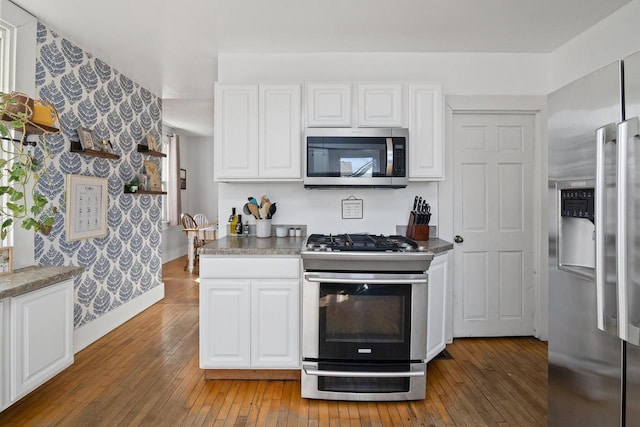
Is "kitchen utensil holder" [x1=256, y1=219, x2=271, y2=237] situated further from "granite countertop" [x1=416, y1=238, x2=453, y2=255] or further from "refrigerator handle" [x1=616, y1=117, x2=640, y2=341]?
"refrigerator handle" [x1=616, y1=117, x2=640, y2=341]

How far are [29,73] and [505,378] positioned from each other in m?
3.97

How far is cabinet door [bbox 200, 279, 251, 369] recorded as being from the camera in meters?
2.43

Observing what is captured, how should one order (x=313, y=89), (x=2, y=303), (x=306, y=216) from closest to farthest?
(x=2, y=303) < (x=313, y=89) < (x=306, y=216)

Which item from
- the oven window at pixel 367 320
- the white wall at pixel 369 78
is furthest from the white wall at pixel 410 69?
the oven window at pixel 367 320

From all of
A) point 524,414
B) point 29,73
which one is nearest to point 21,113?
point 29,73

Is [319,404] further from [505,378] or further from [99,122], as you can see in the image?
[99,122]

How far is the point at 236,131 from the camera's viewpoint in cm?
279

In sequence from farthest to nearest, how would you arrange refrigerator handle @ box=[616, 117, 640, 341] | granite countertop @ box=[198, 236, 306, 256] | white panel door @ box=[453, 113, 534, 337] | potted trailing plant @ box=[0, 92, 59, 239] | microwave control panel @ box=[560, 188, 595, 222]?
white panel door @ box=[453, 113, 534, 337] → granite countertop @ box=[198, 236, 306, 256] → potted trailing plant @ box=[0, 92, 59, 239] → microwave control panel @ box=[560, 188, 595, 222] → refrigerator handle @ box=[616, 117, 640, 341]

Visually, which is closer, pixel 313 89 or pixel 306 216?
pixel 313 89

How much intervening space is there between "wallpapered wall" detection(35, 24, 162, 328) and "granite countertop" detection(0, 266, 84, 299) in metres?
0.39

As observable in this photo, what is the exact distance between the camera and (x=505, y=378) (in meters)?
2.55

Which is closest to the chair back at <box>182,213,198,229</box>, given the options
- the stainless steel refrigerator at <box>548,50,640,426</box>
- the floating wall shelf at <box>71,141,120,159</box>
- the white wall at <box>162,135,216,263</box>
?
the white wall at <box>162,135,216,263</box>

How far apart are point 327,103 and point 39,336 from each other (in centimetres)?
238

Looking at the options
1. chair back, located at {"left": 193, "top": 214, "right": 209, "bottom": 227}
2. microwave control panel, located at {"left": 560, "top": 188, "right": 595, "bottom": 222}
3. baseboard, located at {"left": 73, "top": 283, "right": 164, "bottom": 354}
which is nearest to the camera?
microwave control panel, located at {"left": 560, "top": 188, "right": 595, "bottom": 222}
